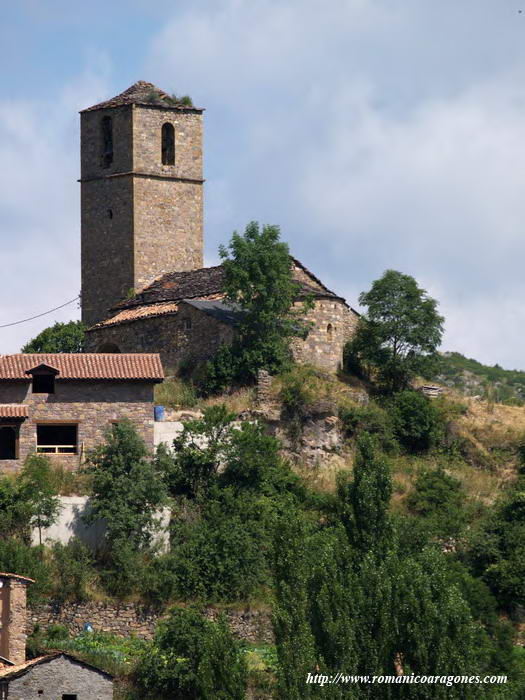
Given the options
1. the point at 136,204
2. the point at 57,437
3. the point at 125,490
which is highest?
the point at 136,204

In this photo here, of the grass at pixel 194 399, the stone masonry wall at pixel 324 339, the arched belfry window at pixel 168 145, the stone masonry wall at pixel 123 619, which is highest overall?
the arched belfry window at pixel 168 145

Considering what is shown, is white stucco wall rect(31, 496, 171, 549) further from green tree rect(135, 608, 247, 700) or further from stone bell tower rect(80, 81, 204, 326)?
stone bell tower rect(80, 81, 204, 326)

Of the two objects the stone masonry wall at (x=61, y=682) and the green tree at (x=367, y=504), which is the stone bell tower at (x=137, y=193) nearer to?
the green tree at (x=367, y=504)

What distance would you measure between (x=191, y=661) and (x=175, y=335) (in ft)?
51.8

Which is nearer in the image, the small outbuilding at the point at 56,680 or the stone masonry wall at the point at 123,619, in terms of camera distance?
the small outbuilding at the point at 56,680

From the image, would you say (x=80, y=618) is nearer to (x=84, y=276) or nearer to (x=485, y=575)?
(x=485, y=575)

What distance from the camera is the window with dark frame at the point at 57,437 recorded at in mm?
53344

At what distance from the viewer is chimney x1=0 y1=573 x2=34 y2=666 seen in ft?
155

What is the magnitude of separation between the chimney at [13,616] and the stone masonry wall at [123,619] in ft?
4.93

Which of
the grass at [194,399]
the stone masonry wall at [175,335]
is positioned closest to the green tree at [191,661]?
the grass at [194,399]

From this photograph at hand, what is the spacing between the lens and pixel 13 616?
47531 millimetres

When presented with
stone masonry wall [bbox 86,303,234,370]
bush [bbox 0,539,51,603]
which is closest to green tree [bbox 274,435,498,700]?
bush [bbox 0,539,51,603]

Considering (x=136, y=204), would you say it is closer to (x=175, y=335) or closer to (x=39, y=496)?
(x=175, y=335)

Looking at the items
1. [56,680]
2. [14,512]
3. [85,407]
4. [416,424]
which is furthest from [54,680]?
[416,424]
